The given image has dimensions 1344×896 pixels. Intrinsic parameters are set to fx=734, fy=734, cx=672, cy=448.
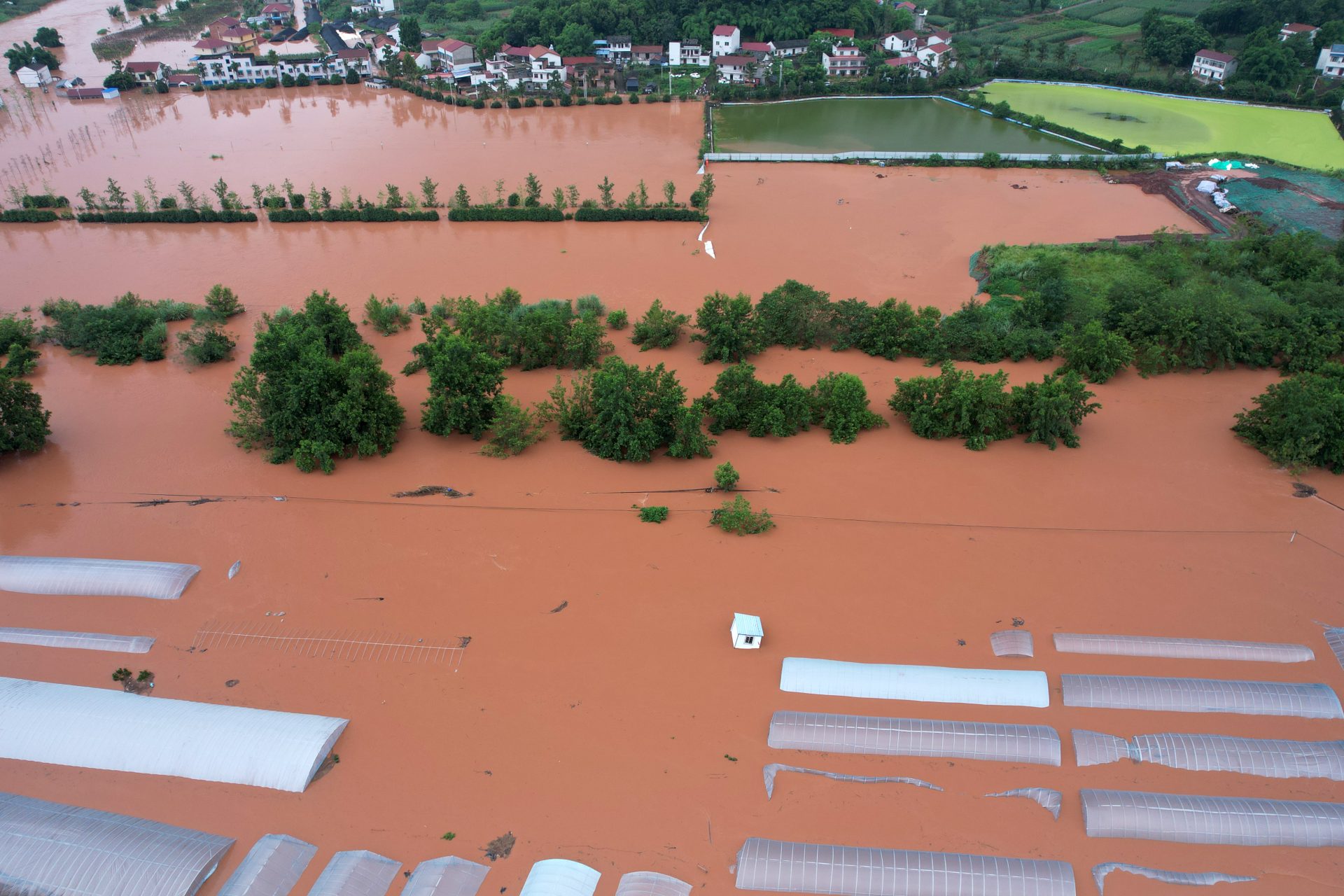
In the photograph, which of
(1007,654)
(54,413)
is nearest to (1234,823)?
(1007,654)

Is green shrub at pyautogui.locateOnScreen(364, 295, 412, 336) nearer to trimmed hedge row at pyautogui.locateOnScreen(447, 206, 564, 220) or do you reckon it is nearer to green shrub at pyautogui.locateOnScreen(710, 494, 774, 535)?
trimmed hedge row at pyautogui.locateOnScreen(447, 206, 564, 220)

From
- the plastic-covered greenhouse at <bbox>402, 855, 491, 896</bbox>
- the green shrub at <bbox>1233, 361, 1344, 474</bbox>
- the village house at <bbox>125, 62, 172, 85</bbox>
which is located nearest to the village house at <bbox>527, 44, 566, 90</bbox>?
the village house at <bbox>125, 62, 172, 85</bbox>

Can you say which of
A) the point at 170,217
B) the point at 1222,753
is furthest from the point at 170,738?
the point at 170,217

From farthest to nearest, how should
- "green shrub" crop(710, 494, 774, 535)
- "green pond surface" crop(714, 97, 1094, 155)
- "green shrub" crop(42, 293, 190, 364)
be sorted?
"green pond surface" crop(714, 97, 1094, 155), "green shrub" crop(42, 293, 190, 364), "green shrub" crop(710, 494, 774, 535)

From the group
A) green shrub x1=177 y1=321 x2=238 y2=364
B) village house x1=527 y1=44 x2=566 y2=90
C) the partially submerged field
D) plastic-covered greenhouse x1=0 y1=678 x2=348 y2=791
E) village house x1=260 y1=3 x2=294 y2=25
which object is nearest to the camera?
plastic-covered greenhouse x1=0 y1=678 x2=348 y2=791

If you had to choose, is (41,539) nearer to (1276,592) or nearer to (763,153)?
(1276,592)

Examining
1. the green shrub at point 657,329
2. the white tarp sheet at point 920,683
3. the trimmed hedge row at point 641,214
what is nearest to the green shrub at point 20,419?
the green shrub at point 657,329

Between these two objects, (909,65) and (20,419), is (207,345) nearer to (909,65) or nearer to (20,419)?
(20,419)
